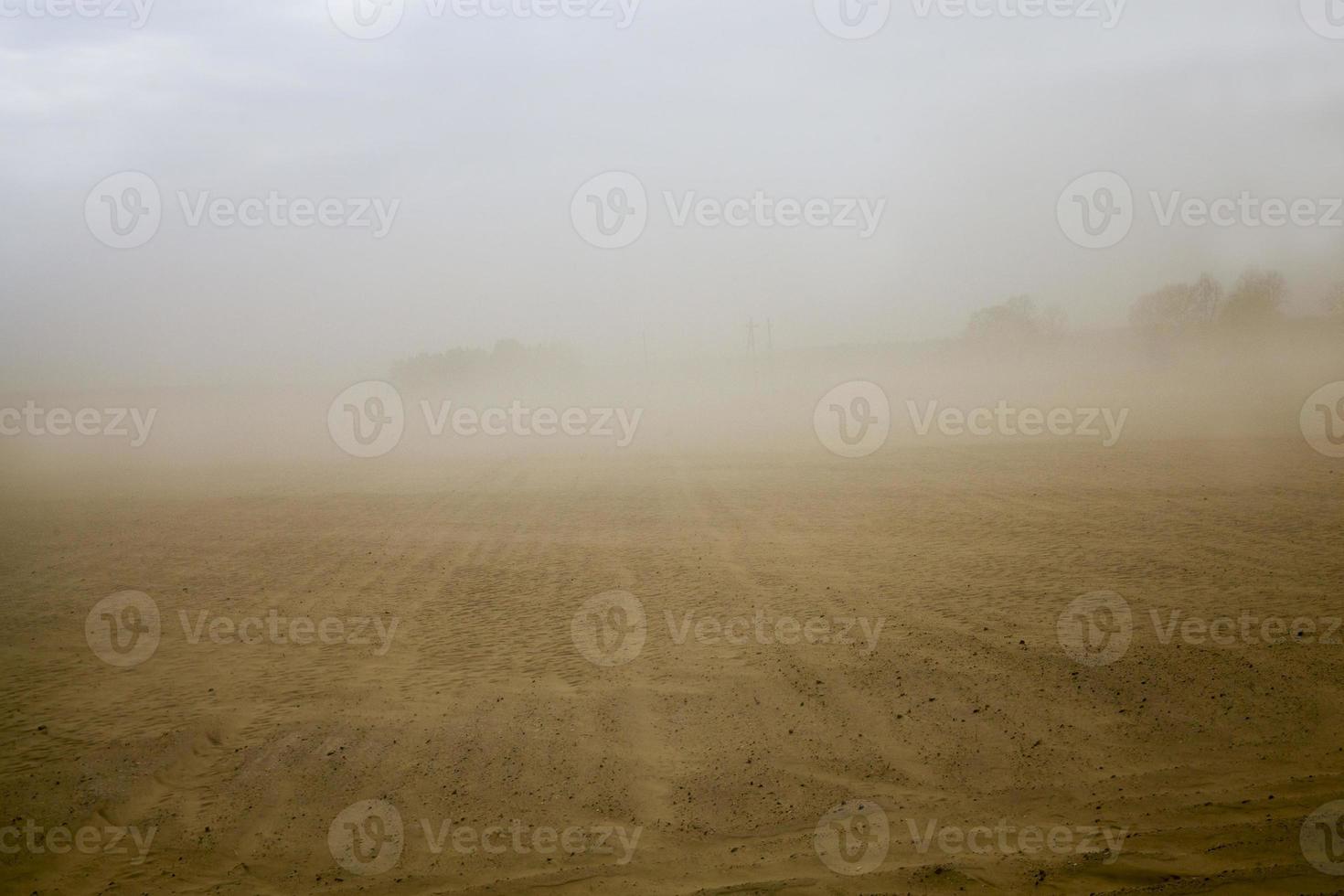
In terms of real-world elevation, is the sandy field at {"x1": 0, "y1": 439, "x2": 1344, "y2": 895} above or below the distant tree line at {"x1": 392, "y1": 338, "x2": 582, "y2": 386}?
below

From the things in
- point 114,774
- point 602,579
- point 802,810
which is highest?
point 602,579

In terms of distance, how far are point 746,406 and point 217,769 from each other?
59096 mm

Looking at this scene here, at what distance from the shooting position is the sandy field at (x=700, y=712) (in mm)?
5480

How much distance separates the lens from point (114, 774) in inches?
281

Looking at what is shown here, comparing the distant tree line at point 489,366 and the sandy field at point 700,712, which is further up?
the distant tree line at point 489,366

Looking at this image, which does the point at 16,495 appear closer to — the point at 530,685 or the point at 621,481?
the point at 621,481

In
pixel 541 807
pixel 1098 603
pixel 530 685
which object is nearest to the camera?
pixel 541 807

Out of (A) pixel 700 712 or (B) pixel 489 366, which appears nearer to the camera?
(A) pixel 700 712

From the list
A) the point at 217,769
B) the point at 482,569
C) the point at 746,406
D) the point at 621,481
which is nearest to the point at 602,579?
the point at 482,569

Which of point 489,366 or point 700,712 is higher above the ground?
point 489,366

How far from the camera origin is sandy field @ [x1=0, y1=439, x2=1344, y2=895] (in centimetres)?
548

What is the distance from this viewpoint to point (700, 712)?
777cm

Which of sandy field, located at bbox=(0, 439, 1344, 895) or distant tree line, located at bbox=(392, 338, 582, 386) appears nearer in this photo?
sandy field, located at bbox=(0, 439, 1344, 895)

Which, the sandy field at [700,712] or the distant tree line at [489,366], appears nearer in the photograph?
the sandy field at [700,712]
